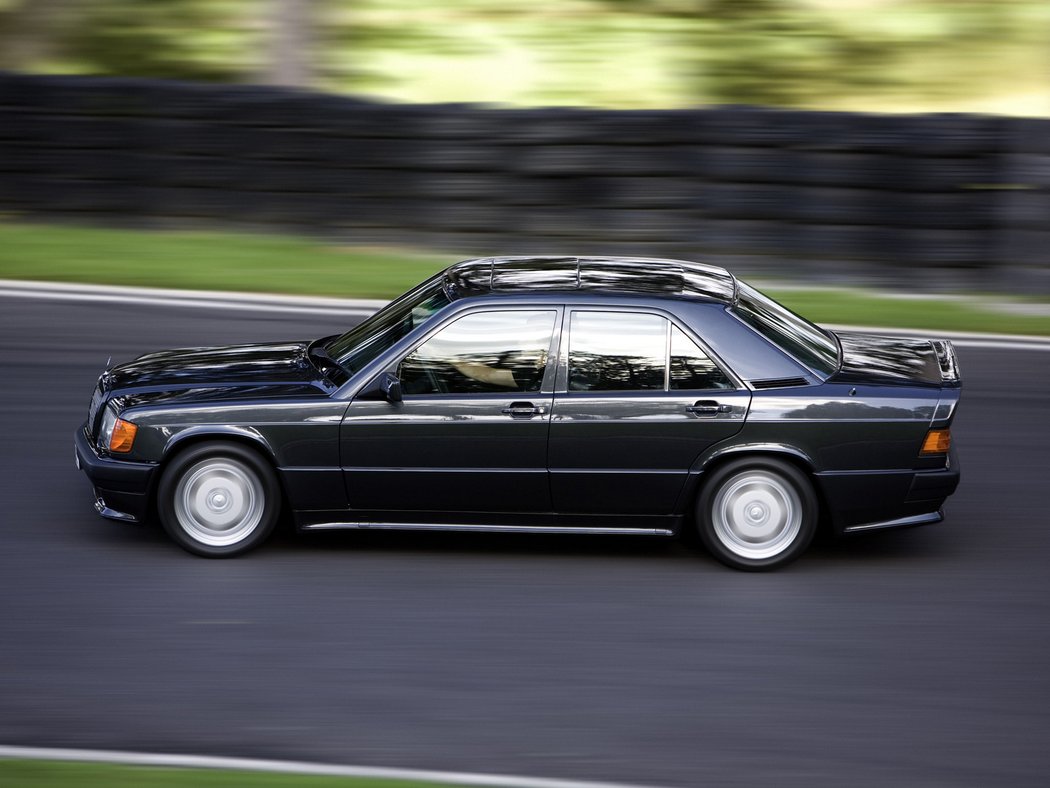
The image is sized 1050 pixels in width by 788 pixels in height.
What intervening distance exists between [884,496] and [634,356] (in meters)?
1.42

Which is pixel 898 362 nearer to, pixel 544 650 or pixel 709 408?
pixel 709 408

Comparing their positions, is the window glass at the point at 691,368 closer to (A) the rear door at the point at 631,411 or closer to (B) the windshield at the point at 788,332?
(A) the rear door at the point at 631,411

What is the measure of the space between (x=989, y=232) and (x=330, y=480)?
8.23 metres

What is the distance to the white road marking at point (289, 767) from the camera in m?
4.68

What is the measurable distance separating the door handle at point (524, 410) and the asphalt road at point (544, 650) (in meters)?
0.80

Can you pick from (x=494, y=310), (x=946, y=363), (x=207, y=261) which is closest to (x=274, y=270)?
(x=207, y=261)

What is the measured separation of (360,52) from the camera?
2408 cm

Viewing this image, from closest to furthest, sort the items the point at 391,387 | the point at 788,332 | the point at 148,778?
the point at 148,778 → the point at 391,387 → the point at 788,332

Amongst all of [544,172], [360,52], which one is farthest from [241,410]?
[360,52]

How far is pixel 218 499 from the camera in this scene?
6.78 m

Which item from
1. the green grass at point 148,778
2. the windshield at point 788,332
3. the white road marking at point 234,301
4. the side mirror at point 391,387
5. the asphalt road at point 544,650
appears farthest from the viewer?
the white road marking at point 234,301

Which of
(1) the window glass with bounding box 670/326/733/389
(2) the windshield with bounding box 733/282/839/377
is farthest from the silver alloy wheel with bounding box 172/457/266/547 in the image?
(2) the windshield with bounding box 733/282/839/377

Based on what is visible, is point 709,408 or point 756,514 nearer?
point 709,408

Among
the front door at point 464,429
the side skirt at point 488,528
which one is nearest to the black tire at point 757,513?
the side skirt at point 488,528
